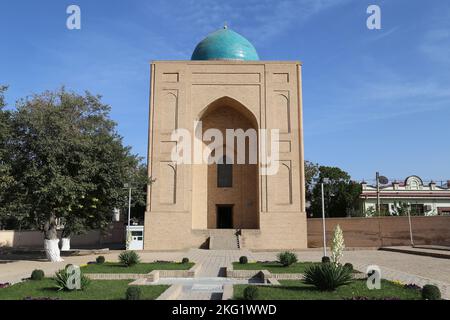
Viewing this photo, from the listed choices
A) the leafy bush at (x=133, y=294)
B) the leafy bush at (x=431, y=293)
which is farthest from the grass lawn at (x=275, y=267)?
the leafy bush at (x=133, y=294)

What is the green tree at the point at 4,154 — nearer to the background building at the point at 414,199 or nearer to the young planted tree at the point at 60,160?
the young planted tree at the point at 60,160

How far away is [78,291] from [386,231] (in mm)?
20953

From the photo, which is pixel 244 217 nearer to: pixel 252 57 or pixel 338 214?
pixel 252 57

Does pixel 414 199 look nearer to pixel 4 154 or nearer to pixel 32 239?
pixel 32 239

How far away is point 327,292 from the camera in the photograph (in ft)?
28.6

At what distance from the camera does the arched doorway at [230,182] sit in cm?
2823

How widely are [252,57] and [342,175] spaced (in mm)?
16395

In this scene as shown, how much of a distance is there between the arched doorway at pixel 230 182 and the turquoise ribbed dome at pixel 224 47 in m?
3.47

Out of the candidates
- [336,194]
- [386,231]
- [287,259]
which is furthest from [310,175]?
[287,259]

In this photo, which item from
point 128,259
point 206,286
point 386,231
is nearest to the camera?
point 206,286

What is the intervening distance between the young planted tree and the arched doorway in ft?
35.5

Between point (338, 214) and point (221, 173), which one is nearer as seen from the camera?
point (221, 173)

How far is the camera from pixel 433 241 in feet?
82.0
